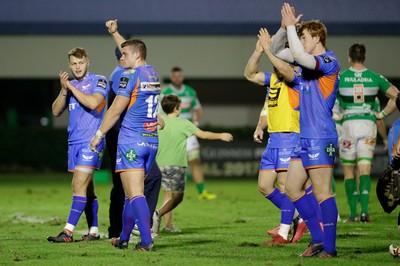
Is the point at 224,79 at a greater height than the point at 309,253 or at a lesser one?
greater

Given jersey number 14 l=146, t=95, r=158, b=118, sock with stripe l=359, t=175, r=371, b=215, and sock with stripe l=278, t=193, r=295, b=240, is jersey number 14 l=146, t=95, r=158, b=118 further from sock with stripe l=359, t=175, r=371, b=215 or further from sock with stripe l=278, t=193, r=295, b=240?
sock with stripe l=359, t=175, r=371, b=215

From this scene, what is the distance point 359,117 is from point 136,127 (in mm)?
5247

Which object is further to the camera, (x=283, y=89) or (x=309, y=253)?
(x=283, y=89)

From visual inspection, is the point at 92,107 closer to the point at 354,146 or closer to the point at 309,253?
the point at 309,253

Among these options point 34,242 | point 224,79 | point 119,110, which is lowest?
point 34,242

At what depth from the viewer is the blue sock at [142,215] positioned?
398 inches

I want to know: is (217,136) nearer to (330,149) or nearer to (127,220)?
(127,220)

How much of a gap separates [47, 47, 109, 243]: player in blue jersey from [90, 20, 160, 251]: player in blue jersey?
3.80 ft

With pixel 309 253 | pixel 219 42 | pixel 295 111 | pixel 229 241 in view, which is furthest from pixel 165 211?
pixel 219 42

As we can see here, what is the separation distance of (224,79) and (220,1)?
2699mm

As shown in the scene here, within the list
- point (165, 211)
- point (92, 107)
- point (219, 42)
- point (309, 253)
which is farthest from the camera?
point (219, 42)

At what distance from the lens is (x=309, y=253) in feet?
31.9

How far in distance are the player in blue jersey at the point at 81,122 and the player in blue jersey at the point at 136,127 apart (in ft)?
3.80

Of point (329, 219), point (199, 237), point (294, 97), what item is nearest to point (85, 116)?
point (199, 237)
